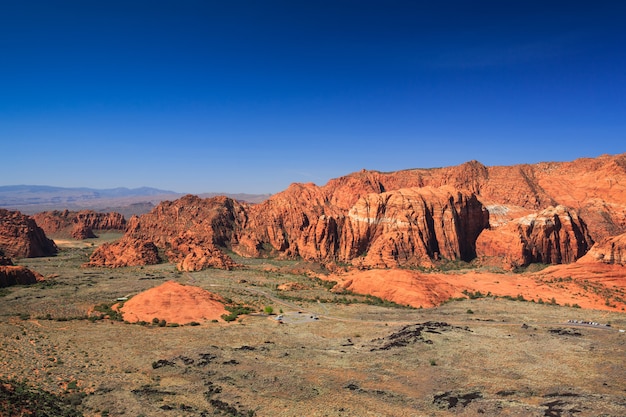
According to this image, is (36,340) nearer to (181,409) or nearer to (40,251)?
(181,409)

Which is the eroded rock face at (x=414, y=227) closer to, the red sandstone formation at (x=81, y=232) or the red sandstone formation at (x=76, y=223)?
the red sandstone formation at (x=81, y=232)

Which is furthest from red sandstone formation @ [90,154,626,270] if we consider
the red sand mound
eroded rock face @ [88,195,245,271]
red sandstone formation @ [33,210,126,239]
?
red sandstone formation @ [33,210,126,239]

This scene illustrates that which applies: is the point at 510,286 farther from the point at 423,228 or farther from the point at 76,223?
the point at 76,223

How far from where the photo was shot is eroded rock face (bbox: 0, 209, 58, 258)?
97.0 meters

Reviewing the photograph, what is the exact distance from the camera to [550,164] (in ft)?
386

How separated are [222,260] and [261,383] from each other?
61.9 meters

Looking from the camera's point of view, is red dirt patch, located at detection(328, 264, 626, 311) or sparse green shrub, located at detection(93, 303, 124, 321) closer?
sparse green shrub, located at detection(93, 303, 124, 321)

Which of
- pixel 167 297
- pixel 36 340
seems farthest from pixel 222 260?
pixel 36 340

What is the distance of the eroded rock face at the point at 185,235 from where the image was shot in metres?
88.3

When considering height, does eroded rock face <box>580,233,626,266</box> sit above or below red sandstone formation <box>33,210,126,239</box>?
above

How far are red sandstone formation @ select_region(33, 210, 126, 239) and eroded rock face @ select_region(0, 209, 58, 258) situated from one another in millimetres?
38961

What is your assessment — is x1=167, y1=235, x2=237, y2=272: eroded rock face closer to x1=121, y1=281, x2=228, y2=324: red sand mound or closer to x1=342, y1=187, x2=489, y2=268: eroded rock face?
x1=342, y1=187, x2=489, y2=268: eroded rock face

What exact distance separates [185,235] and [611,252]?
90.1 meters

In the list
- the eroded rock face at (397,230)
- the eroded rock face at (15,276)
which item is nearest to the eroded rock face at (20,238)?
the eroded rock face at (15,276)
